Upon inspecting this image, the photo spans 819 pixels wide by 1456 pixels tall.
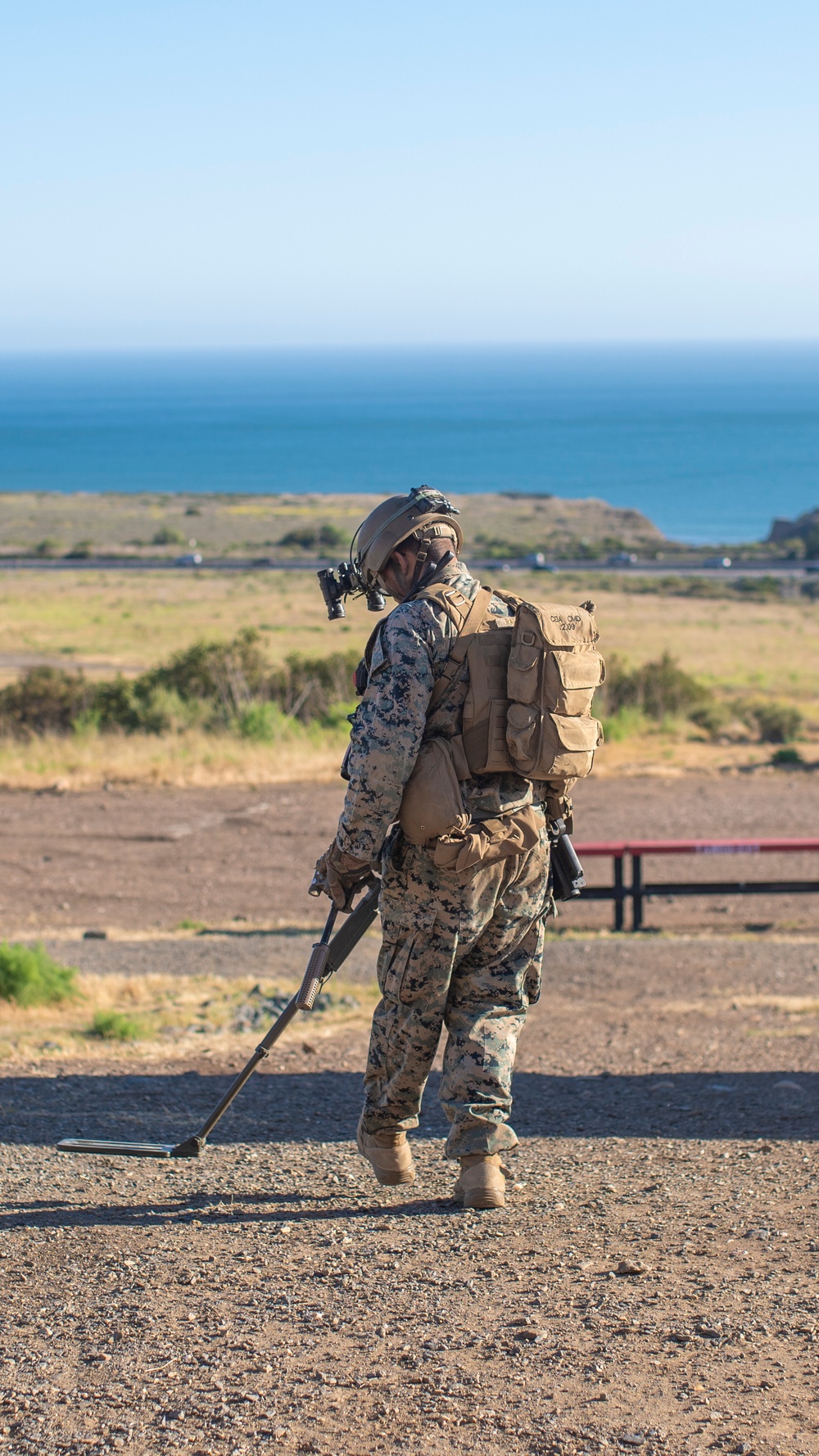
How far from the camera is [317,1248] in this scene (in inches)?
142

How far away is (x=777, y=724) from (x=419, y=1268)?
17.3 metres

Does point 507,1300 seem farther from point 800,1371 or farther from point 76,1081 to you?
point 76,1081

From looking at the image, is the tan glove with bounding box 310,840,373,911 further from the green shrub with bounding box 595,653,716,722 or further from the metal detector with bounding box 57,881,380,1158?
the green shrub with bounding box 595,653,716,722

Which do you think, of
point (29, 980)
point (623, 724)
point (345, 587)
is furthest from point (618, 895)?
point (623, 724)

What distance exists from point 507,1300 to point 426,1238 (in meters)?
0.48

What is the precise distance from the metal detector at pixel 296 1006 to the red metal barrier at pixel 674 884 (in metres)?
5.86

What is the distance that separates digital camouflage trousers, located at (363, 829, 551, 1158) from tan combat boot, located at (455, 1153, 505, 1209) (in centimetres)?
5

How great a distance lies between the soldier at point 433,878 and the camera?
368cm

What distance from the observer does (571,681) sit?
3.72m

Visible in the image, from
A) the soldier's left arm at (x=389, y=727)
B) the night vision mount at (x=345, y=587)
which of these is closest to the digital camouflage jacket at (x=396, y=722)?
the soldier's left arm at (x=389, y=727)

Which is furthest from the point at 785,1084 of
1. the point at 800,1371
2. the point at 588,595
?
the point at 588,595

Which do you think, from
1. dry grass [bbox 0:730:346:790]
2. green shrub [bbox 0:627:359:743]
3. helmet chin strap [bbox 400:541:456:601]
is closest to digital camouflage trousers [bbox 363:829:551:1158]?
helmet chin strap [bbox 400:541:456:601]

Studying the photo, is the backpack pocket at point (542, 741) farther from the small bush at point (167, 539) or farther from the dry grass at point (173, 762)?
the small bush at point (167, 539)

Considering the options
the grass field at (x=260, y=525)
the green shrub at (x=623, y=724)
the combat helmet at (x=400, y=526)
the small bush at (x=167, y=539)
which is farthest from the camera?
the small bush at (x=167, y=539)
